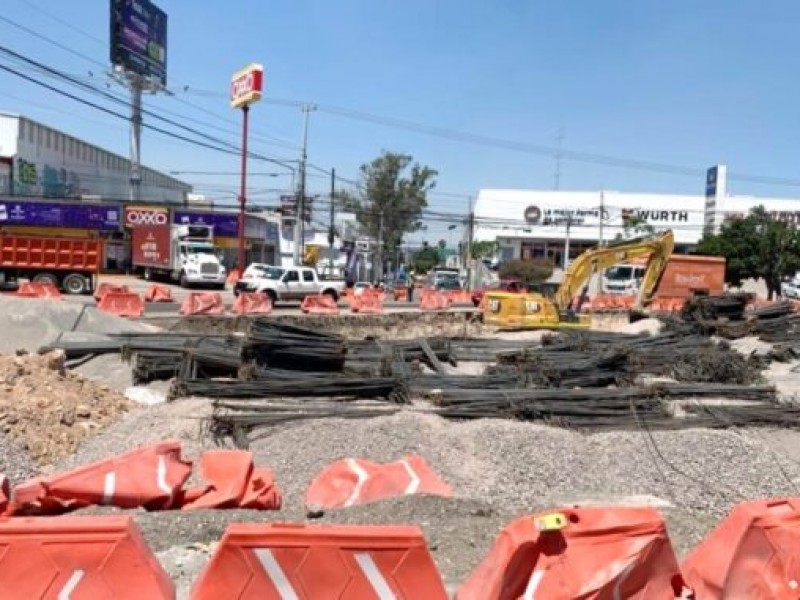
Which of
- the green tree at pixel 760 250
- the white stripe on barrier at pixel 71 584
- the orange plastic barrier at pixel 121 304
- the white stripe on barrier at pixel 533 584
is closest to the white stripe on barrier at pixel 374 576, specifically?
the white stripe on barrier at pixel 533 584

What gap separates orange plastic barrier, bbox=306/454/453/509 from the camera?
9055 millimetres

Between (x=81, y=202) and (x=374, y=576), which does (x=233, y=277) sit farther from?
(x=374, y=576)

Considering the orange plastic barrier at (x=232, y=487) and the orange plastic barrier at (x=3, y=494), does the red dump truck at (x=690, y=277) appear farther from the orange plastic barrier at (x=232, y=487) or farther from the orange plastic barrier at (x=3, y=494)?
the orange plastic barrier at (x=3, y=494)

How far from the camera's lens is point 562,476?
10.7 m

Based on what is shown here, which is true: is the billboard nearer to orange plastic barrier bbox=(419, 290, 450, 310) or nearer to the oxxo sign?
the oxxo sign

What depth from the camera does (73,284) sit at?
37.6 metres

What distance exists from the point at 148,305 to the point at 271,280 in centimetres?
683

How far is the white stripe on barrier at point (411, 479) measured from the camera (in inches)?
361

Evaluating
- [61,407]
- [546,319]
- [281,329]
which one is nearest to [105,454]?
[61,407]

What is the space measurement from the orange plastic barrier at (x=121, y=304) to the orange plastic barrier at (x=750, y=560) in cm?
2349

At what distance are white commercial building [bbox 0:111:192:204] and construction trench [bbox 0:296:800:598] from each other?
53182 mm

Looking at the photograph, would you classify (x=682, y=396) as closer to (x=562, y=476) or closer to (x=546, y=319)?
(x=562, y=476)

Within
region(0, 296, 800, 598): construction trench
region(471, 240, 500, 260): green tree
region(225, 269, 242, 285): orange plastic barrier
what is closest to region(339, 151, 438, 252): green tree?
region(471, 240, 500, 260): green tree

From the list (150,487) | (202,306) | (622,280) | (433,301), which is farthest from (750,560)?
(622,280)
